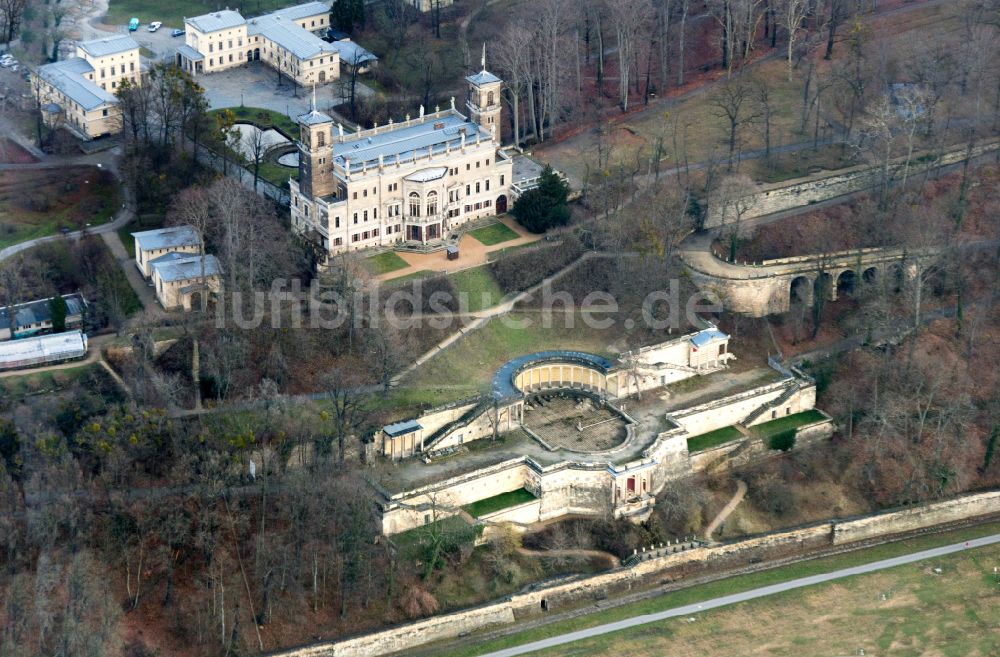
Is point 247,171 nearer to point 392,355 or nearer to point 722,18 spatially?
point 392,355

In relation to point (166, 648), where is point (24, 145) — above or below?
above

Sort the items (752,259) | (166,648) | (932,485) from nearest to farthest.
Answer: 1. (166,648)
2. (932,485)
3. (752,259)

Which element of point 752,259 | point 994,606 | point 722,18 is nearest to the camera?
point 994,606

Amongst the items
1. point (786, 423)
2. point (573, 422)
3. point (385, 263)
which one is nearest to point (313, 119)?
point (385, 263)

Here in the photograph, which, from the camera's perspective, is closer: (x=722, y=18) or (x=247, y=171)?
(x=247, y=171)

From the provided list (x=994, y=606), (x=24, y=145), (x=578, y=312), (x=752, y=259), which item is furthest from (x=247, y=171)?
(x=994, y=606)

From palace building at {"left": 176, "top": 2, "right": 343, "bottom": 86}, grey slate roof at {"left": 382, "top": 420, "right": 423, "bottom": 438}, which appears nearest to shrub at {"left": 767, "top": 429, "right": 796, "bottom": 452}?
grey slate roof at {"left": 382, "top": 420, "right": 423, "bottom": 438}

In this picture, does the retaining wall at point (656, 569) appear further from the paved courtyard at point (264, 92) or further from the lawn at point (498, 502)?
the paved courtyard at point (264, 92)
